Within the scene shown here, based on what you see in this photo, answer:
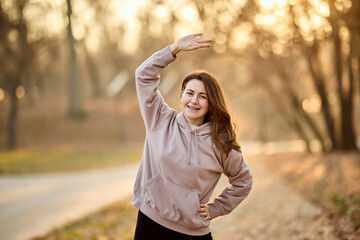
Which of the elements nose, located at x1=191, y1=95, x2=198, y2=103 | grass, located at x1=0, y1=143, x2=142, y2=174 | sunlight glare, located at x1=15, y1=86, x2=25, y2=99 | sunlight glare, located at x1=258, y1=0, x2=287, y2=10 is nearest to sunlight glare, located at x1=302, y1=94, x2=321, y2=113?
grass, located at x1=0, y1=143, x2=142, y2=174

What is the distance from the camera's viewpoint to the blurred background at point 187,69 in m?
8.59

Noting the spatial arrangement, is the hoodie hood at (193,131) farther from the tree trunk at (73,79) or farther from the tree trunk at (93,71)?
the tree trunk at (93,71)

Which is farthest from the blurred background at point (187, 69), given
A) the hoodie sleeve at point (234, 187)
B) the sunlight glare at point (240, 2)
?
the hoodie sleeve at point (234, 187)

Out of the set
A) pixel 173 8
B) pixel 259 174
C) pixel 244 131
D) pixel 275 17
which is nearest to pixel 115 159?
pixel 259 174

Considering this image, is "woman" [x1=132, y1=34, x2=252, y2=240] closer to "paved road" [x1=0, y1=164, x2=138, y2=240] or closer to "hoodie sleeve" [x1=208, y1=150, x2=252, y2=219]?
"hoodie sleeve" [x1=208, y1=150, x2=252, y2=219]

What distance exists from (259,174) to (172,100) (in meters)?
23.9

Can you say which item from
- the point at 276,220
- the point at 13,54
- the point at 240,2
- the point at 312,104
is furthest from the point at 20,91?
the point at 276,220

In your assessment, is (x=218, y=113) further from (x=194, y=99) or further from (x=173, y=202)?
(x=173, y=202)

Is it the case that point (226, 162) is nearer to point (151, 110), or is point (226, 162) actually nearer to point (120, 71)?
point (151, 110)

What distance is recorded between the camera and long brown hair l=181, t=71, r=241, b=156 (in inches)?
115

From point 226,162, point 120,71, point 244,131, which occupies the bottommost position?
point 244,131

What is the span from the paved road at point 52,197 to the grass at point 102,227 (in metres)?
0.27

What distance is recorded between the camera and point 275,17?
29.5 feet

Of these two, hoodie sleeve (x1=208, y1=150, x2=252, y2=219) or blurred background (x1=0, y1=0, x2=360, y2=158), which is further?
blurred background (x1=0, y1=0, x2=360, y2=158)
